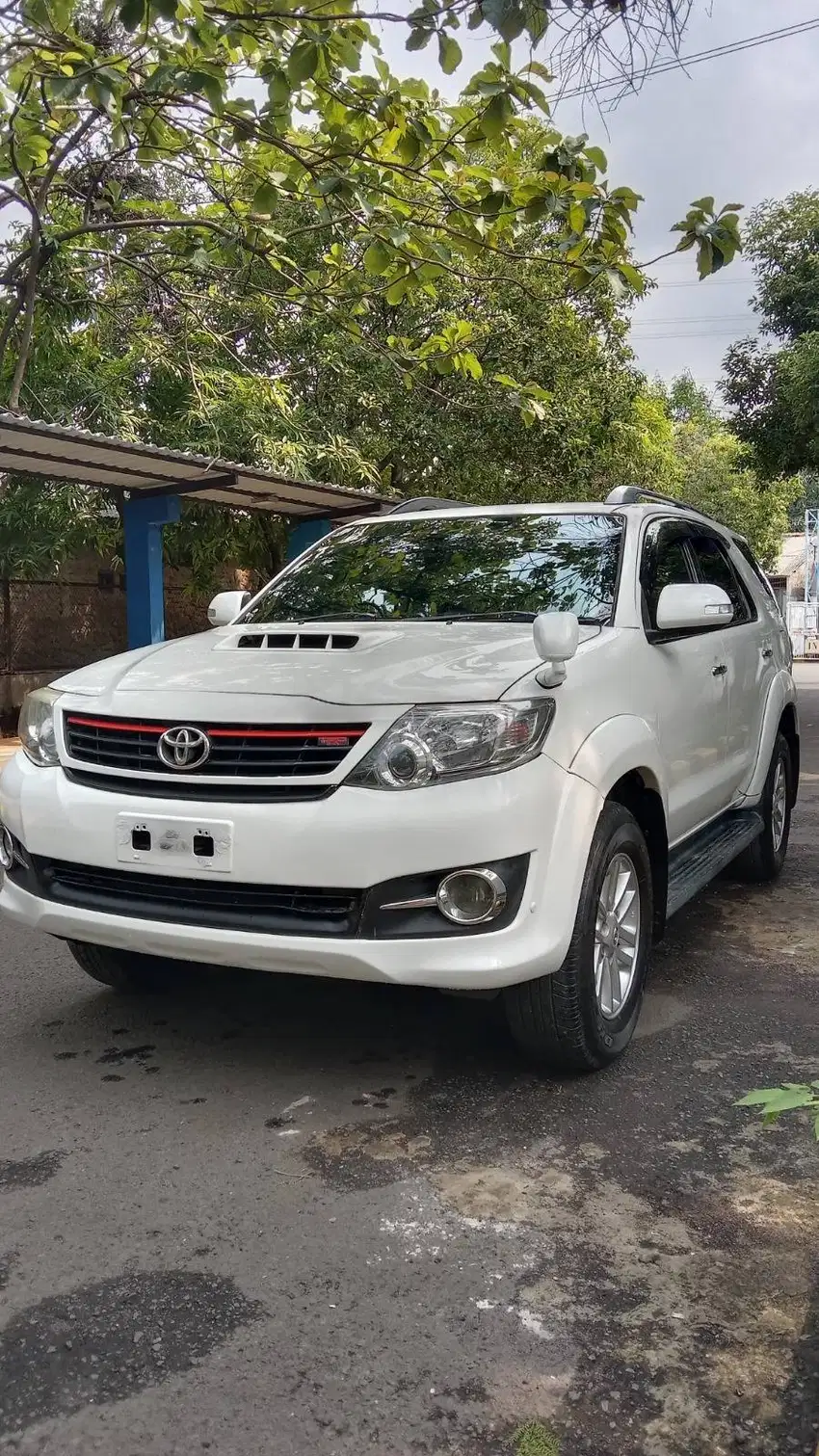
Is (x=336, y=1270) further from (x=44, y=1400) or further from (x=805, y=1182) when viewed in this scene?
(x=805, y=1182)

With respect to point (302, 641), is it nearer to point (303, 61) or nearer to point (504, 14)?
point (504, 14)

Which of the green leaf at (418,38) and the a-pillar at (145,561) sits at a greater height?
the green leaf at (418,38)

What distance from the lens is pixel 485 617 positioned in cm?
384

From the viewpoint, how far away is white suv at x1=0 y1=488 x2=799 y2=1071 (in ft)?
9.68

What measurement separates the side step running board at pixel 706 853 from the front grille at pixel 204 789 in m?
1.42

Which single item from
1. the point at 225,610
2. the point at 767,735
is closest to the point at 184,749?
the point at 225,610

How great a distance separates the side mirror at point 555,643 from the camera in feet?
10.2

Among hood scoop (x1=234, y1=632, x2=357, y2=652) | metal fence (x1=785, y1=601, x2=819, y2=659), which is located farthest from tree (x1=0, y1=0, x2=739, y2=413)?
metal fence (x1=785, y1=601, x2=819, y2=659)

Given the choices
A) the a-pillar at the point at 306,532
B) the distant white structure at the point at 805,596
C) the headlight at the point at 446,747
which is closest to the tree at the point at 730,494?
the distant white structure at the point at 805,596

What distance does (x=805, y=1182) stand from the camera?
277 centimetres

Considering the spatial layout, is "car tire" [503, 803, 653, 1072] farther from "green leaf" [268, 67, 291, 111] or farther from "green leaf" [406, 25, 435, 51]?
"green leaf" [268, 67, 291, 111]

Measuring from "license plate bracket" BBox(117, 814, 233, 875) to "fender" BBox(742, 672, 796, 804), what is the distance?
2896 mm

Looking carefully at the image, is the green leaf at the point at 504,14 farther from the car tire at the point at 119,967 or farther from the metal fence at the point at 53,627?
the metal fence at the point at 53,627

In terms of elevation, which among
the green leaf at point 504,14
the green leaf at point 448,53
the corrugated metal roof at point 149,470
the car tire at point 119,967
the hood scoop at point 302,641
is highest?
the green leaf at point 448,53
